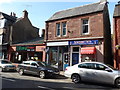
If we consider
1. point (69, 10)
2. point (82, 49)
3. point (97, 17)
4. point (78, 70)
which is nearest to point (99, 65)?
point (78, 70)

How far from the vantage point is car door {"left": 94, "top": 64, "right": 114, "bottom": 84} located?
10094mm

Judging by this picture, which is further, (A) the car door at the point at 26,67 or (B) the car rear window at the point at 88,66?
(A) the car door at the point at 26,67

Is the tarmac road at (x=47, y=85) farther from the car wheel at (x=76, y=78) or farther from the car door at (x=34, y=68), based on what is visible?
the car door at (x=34, y=68)

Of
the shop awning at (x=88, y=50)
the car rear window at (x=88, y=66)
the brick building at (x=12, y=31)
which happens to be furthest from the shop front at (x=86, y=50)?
the brick building at (x=12, y=31)

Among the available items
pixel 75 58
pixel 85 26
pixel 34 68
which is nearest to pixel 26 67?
pixel 34 68

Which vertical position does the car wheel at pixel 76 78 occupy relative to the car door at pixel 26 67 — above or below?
below

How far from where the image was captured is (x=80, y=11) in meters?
19.0

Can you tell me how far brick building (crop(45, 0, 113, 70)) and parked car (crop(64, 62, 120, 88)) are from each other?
16.1 ft

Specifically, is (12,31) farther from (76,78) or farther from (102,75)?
(102,75)

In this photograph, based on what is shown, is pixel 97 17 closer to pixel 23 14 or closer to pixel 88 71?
pixel 88 71

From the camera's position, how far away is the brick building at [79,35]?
1639 cm

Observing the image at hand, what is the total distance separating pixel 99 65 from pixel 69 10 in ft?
38.8

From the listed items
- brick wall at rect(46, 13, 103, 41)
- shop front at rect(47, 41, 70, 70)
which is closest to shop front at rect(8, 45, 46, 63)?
shop front at rect(47, 41, 70, 70)

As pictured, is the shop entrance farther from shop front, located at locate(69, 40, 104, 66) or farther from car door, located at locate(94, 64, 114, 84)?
car door, located at locate(94, 64, 114, 84)
